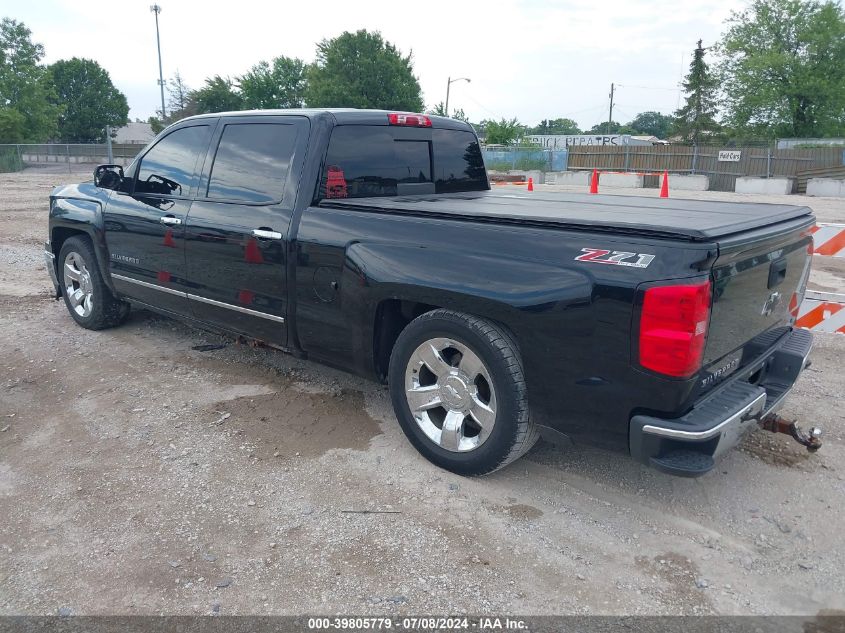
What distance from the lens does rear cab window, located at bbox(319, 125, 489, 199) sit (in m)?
4.20

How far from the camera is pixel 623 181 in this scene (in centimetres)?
3262

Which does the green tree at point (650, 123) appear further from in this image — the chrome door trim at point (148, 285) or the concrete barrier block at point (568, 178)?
the chrome door trim at point (148, 285)

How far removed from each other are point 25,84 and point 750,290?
206ft

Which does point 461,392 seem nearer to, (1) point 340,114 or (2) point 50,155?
(1) point 340,114

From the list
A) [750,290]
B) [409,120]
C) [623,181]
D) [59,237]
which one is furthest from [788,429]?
[623,181]

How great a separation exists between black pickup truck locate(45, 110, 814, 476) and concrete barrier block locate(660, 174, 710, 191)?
95.4ft

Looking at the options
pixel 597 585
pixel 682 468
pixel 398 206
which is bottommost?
pixel 597 585

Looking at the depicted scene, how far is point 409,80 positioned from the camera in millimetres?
62250

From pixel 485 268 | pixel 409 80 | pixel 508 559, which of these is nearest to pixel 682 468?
pixel 508 559

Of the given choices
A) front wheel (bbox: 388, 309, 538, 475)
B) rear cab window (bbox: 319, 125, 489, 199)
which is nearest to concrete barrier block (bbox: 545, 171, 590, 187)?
rear cab window (bbox: 319, 125, 489, 199)

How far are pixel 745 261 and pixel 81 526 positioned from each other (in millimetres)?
3293

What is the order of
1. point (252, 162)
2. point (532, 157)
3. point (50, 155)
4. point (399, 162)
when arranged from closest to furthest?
1. point (252, 162)
2. point (399, 162)
3. point (532, 157)
4. point (50, 155)

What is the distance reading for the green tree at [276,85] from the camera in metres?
68.6

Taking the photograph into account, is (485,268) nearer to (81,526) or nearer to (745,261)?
(745,261)
